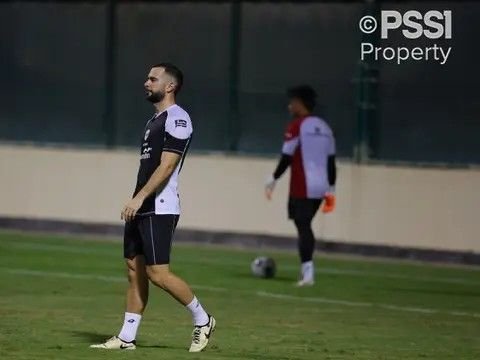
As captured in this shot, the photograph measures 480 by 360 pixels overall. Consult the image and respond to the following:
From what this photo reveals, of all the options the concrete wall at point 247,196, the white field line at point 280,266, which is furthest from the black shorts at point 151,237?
the concrete wall at point 247,196

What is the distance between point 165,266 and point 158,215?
1.31ft

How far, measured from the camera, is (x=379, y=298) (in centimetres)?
1998

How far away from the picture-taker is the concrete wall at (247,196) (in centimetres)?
2536

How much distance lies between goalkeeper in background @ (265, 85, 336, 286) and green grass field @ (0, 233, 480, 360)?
75 centimetres

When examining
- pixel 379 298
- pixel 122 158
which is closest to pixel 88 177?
pixel 122 158

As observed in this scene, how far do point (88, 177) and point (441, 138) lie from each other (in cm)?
583

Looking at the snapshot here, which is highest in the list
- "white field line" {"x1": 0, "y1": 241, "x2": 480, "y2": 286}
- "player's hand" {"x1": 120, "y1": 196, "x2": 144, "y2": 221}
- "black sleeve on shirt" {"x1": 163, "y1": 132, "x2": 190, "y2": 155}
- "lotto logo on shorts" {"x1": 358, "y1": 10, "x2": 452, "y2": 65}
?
"lotto logo on shorts" {"x1": 358, "y1": 10, "x2": 452, "y2": 65}

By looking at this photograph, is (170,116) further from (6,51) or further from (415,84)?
(6,51)

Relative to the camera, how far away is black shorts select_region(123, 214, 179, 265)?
14.1m

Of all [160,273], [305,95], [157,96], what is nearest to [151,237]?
[160,273]

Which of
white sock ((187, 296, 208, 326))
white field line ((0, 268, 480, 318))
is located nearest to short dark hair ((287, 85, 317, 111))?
white field line ((0, 268, 480, 318))

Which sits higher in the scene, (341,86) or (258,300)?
(341,86)

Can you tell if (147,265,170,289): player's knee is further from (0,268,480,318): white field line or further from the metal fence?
the metal fence

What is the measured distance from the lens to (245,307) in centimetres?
1839
